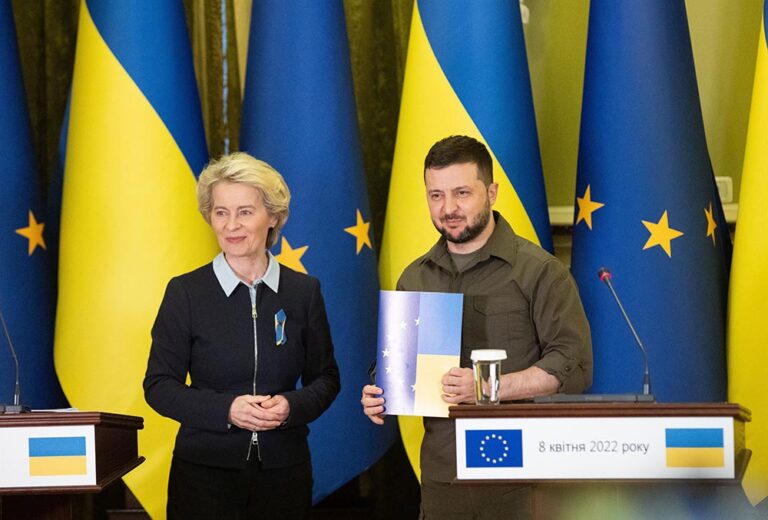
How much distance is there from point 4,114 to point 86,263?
0.61m

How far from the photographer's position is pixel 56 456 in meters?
2.13

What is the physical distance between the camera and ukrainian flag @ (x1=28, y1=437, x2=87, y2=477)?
2.12 metres

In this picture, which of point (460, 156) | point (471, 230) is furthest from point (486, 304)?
point (460, 156)

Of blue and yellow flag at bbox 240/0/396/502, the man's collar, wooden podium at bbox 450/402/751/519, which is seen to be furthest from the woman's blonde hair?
blue and yellow flag at bbox 240/0/396/502

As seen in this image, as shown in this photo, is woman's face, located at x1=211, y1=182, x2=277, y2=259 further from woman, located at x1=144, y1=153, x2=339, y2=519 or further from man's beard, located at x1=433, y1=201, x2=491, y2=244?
man's beard, located at x1=433, y1=201, x2=491, y2=244

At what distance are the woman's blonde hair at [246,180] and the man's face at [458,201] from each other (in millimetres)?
365

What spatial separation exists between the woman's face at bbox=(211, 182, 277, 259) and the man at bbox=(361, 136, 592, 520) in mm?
385

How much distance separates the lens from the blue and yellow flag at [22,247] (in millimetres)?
3707

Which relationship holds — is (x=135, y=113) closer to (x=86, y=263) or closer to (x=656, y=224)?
(x=86, y=263)

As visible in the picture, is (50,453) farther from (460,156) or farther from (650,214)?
(650,214)

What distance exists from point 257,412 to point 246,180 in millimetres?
538

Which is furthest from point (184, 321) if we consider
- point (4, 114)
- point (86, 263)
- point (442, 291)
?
point (4, 114)

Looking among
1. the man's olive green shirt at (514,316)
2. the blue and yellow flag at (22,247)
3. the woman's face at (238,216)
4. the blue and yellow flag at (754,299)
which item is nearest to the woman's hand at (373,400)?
the man's olive green shirt at (514,316)

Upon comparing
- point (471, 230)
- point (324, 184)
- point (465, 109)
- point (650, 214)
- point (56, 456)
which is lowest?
point (56, 456)
